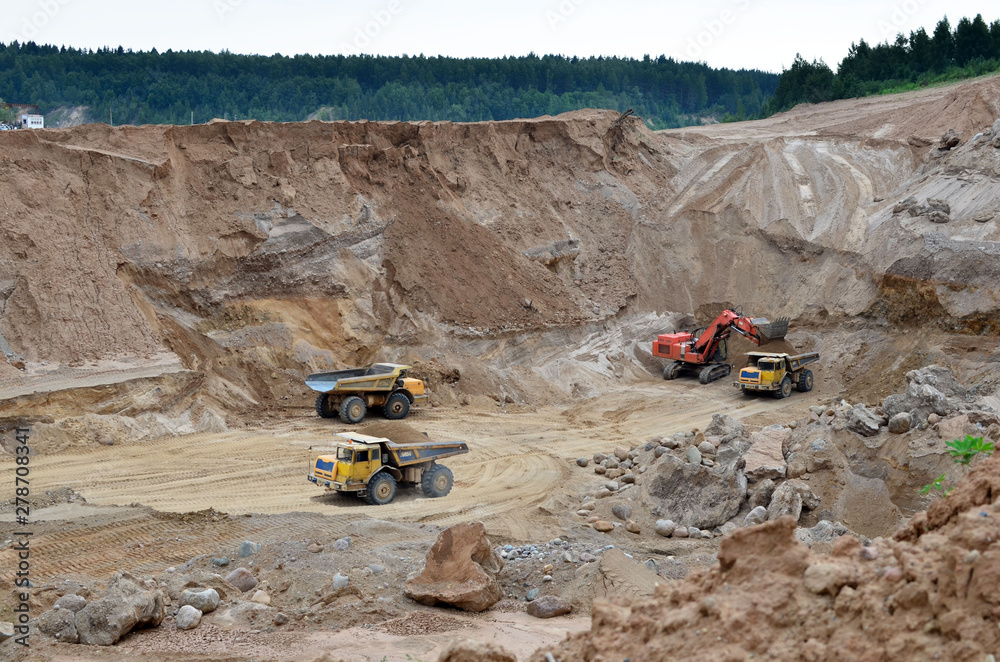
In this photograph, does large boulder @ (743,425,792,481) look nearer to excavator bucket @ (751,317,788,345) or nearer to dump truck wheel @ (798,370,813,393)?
dump truck wheel @ (798,370,813,393)

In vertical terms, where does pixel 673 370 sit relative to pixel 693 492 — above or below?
above

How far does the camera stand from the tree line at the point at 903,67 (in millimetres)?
46438

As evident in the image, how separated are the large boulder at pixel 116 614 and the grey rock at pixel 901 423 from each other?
31.9ft

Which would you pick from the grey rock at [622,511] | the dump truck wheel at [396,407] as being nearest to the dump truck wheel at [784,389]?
the dump truck wheel at [396,407]

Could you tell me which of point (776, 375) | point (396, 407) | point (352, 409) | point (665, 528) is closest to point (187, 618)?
point (665, 528)

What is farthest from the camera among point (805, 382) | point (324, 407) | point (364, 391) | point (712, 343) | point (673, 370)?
point (673, 370)

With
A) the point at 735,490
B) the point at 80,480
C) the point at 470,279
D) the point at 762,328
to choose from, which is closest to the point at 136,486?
the point at 80,480

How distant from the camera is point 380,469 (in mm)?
13969

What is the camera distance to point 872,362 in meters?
22.6

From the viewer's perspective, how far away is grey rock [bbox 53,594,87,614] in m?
8.84

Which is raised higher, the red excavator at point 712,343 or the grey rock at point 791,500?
the red excavator at point 712,343

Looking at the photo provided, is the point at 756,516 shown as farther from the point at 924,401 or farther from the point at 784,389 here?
the point at 784,389

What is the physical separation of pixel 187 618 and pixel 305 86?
64.2 metres

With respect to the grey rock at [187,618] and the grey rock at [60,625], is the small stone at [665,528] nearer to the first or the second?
the grey rock at [187,618]
